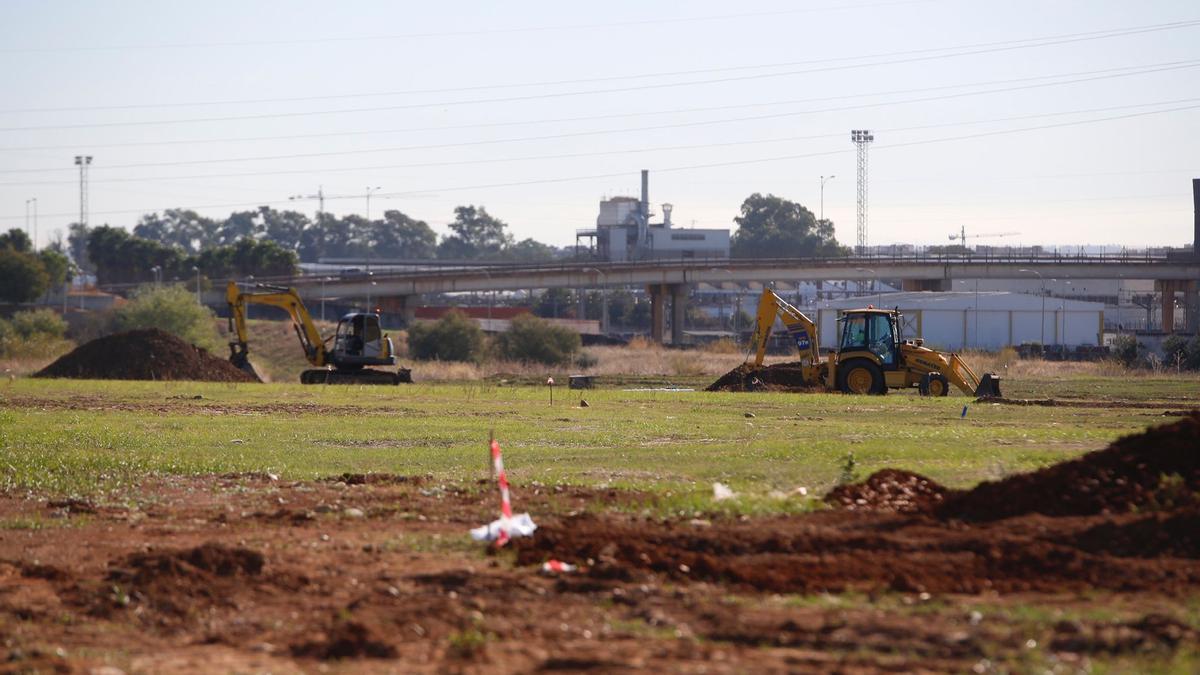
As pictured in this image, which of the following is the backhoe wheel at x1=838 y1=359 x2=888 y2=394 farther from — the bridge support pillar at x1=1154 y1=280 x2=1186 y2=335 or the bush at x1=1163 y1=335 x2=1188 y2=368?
the bridge support pillar at x1=1154 y1=280 x2=1186 y2=335

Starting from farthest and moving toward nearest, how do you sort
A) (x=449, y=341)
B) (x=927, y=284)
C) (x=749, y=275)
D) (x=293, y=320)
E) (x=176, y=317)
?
(x=927, y=284) → (x=749, y=275) → (x=449, y=341) → (x=176, y=317) → (x=293, y=320)

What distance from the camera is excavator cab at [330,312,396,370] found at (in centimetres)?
5644

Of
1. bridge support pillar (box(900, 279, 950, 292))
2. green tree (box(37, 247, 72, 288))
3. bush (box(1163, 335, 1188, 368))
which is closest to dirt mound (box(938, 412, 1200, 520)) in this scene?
bush (box(1163, 335, 1188, 368))

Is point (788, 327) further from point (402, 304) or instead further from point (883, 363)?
point (402, 304)

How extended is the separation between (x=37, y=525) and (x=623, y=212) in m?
176

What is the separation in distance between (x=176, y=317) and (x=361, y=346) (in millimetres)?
32452

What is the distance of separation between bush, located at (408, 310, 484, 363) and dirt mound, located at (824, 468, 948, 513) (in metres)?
75.5

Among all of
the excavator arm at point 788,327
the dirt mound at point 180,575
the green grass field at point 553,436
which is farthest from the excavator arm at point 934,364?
the dirt mound at point 180,575

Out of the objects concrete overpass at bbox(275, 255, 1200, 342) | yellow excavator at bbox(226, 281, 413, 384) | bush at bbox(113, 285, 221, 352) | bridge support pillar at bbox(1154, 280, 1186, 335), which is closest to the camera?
yellow excavator at bbox(226, 281, 413, 384)

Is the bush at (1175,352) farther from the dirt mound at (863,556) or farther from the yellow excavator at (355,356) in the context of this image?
the dirt mound at (863,556)

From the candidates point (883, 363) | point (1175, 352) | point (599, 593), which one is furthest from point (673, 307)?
point (599, 593)

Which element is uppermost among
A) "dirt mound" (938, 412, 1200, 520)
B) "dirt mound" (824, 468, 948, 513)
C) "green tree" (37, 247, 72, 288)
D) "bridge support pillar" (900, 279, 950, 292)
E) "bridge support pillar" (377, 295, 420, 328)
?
"green tree" (37, 247, 72, 288)

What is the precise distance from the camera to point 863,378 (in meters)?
45.0

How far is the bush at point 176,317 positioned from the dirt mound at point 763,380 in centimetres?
4179
